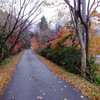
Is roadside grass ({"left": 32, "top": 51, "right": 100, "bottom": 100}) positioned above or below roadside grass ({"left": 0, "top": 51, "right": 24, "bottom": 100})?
above

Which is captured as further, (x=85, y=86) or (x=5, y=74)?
(x=5, y=74)

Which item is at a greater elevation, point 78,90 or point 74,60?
point 74,60

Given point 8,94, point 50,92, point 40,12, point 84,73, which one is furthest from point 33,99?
point 40,12

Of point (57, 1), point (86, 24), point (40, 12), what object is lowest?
point (86, 24)

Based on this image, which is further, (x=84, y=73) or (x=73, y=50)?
(x=73, y=50)

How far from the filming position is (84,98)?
4.07 meters

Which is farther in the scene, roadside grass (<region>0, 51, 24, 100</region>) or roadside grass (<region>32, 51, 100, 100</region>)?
roadside grass (<region>0, 51, 24, 100</region>)

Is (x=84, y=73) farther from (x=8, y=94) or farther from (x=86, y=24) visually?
(x=8, y=94)

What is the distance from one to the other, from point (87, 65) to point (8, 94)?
587cm

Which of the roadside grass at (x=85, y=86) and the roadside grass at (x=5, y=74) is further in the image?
the roadside grass at (x=5, y=74)

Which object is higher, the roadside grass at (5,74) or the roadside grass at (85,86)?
the roadside grass at (85,86)

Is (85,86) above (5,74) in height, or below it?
above

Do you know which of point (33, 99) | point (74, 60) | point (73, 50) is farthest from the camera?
point (73, 50)

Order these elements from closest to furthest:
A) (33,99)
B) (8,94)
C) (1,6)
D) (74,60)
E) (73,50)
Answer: (33,99), (8,94), (1,6), (74,60), (73,50)
